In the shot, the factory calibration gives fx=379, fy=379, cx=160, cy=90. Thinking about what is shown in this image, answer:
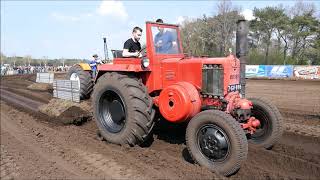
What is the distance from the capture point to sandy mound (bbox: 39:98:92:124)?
942cm

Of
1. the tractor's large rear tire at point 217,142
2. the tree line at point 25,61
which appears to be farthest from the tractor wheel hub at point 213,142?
the tree line at point 25,61

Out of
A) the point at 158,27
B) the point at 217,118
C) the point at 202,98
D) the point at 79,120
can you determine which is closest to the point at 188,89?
the point at 202,98

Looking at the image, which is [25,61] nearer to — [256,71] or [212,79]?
[256,71]

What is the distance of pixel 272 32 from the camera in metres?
49.7

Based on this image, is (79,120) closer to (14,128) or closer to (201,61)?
(14,128)

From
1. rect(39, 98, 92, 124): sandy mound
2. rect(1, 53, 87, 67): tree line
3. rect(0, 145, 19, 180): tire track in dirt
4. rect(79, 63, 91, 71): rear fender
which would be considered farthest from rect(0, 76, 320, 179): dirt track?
rect(1, 53, 87, 67): tree line

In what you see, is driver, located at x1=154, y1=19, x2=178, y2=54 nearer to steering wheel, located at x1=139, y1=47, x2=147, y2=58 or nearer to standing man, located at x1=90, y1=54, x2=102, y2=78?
steering wheel, located at x1=139, y1=47, x2=147, y2=58

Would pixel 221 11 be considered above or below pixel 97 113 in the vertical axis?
above

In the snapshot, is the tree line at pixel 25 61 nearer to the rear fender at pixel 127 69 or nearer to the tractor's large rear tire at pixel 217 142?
the rear fender at pixel 127 69

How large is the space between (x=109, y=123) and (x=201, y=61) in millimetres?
2299

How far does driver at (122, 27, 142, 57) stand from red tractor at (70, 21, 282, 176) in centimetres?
13

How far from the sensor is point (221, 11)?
44406 mm

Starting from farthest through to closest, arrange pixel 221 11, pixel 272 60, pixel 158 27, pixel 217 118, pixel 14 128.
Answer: pixel 221 11 < pixel 272 60 < pixel 14 128 < pixel 158 27 < pixel 217 118

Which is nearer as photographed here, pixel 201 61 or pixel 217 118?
pixel 217 118
